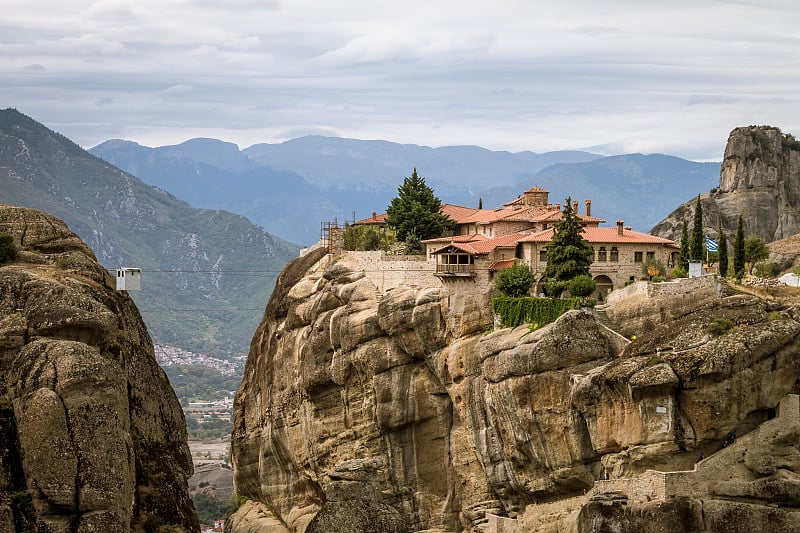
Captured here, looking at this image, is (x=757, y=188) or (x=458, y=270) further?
(x=757, y=188)

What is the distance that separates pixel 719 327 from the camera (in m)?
67.8

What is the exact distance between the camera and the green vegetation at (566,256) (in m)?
79.1

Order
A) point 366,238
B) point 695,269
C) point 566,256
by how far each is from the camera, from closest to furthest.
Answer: point 695,269
point 566,256
point 366,238

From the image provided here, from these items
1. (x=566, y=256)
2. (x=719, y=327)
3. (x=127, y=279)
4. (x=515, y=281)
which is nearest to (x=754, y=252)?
(x=566, y=256)

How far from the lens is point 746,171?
125625mm

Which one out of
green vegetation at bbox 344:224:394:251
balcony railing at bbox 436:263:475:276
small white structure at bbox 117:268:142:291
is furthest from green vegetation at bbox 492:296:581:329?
small white structure at bbox 117:268:142:291

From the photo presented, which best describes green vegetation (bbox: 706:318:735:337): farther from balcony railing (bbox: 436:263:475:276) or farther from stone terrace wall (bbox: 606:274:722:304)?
balcony railing (bbox: 436:263:475:276)

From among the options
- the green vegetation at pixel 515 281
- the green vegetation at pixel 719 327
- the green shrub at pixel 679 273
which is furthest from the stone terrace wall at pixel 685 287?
the green vegetation at pixel 515 281

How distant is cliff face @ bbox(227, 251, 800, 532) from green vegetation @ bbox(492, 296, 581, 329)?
3.11ft

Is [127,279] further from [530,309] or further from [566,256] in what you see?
[566,256]

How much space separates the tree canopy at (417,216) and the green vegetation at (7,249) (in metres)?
43.7

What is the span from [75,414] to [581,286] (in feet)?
127

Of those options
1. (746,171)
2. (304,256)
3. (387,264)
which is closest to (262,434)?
(304,256)

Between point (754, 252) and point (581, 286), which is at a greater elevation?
point (754, 252)
